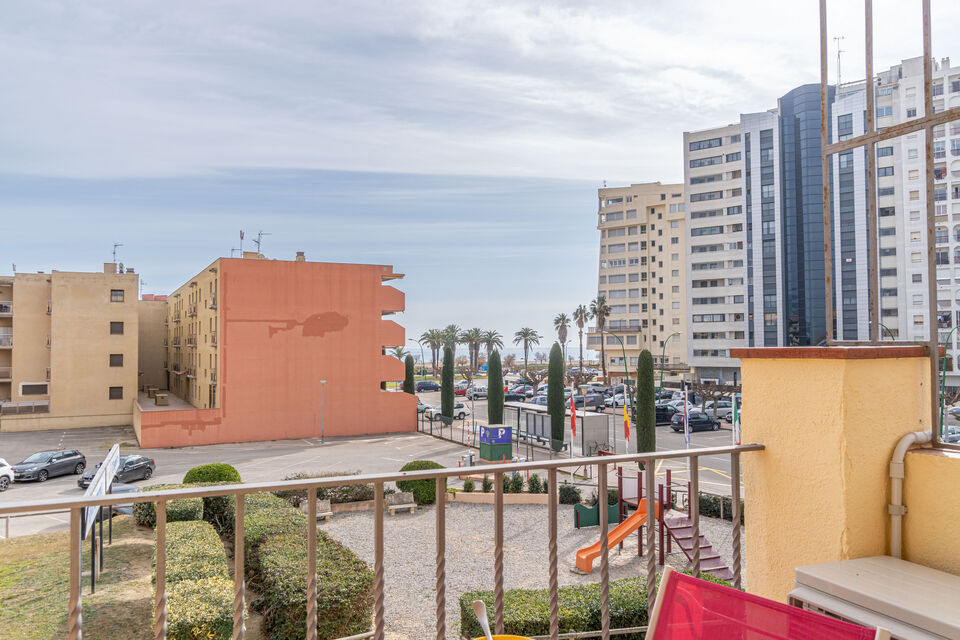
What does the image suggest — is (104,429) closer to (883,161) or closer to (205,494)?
(205,494)

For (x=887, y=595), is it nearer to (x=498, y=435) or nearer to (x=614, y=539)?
(x=614, y=539)

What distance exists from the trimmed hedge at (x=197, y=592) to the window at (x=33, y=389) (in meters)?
34.7

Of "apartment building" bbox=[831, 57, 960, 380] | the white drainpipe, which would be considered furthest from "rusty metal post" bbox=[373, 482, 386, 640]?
"apartment building" bbox=[831, 57, 960, 380]

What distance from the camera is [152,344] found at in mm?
53406

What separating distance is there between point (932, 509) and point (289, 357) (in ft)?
115

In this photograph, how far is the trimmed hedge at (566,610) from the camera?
299 inches

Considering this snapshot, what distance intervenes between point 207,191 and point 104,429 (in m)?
38.7

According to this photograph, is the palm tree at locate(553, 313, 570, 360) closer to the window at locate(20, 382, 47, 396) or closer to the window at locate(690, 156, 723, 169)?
the window at locate(690, 156, 723, 169)

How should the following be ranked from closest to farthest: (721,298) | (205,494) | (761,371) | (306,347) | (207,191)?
1. (205,494)
2. (761,371)
3. (306,347)
4. (721,298)
5. (207,191)

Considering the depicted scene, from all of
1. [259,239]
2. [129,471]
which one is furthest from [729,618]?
[259,239]

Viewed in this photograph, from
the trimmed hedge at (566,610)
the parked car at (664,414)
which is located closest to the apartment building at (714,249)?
the parked car at (664,414)

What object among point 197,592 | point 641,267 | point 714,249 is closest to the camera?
point 197,592

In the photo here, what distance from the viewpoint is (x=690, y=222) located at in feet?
211

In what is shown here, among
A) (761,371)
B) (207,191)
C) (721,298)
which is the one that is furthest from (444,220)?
(761,371)
